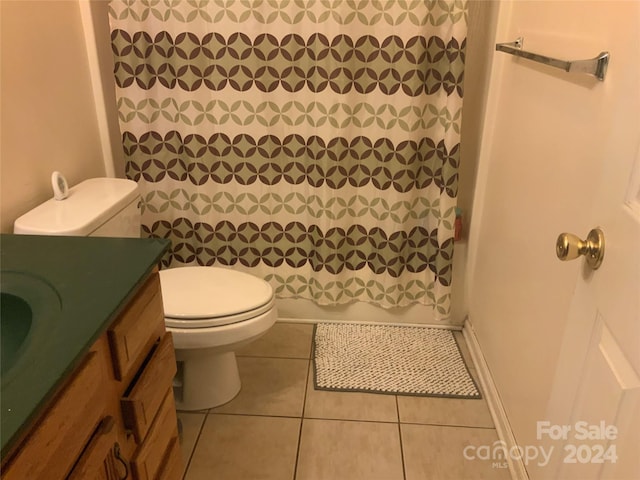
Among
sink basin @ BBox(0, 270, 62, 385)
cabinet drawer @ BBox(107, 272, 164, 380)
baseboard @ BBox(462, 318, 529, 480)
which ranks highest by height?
sink basin @ BBox(0, 270, 62, 385)

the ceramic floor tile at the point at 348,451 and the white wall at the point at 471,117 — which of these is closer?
the ceramic floor tile at the point at 348,451

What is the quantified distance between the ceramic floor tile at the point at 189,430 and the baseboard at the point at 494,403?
1.00 meters

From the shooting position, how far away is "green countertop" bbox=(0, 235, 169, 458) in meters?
0.73

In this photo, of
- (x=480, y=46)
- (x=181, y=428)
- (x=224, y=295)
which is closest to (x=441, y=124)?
(x=480, y=46)

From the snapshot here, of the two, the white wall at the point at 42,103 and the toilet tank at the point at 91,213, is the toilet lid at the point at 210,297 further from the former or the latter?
the white wall at the point at 42,103

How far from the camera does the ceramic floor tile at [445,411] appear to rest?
6.14 ft

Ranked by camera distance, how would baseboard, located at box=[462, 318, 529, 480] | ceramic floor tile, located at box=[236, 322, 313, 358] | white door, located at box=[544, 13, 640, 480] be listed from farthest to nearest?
1. ceramic floor tile, located at box=[236, 322, 313, 358]
2. baseboard, located at box=[462, 318, 529, 480]
3. white door, located at box=[544, 13, 640, 480]

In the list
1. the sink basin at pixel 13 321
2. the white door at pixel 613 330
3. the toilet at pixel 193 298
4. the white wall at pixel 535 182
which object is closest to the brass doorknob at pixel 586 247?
the white door at pixel 613 330

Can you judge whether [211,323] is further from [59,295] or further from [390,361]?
[390,361]

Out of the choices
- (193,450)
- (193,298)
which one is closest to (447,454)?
(193,450)

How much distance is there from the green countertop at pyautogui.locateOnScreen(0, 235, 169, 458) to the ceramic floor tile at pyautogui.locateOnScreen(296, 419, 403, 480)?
0.92m

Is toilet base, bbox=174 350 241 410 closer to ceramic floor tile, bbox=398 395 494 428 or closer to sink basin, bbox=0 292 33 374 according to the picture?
ceramic floor tile, bbox=398 395 494 428

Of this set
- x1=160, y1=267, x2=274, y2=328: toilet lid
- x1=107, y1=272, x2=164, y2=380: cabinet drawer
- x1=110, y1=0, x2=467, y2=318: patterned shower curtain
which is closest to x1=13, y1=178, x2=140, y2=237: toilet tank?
x1=160, y1=267, x2=274, y2=328: toilet lid

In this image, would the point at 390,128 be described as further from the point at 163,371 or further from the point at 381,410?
the point at 163,371
